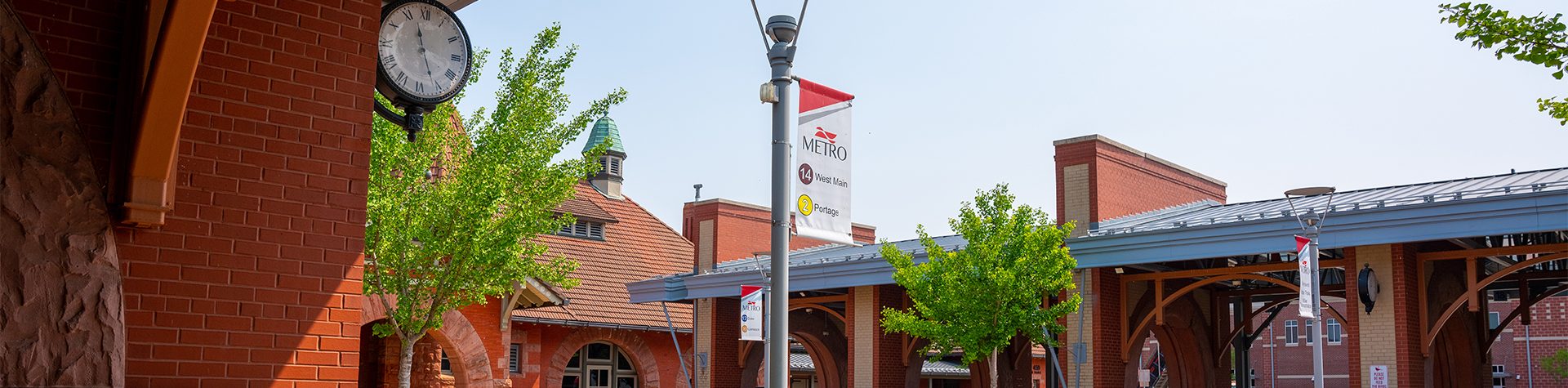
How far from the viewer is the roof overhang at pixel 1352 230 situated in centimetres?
1848

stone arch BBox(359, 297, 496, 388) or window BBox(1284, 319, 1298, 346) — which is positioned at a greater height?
window BBox(1284, 319, 1298, 346)

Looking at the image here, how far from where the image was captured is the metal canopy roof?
61.3 feet

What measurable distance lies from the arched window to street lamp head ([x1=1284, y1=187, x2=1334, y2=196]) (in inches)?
859

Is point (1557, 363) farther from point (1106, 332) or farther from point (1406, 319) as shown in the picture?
point (1406, 319)

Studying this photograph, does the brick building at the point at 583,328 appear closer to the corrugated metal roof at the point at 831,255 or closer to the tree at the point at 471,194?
the corrugated metal roof at the point at 831,255

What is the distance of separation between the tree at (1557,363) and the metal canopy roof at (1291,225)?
29.0 meters

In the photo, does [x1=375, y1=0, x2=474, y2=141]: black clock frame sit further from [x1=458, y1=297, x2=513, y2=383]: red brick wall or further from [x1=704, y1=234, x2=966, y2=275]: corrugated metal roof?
[x1=704, y1=234, x2=966, y2=275]: corrugated metal roof

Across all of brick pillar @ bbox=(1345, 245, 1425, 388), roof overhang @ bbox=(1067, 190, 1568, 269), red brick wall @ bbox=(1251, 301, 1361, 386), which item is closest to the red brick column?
roof overhang @ bbox=(1067, 190, 1568, 269)

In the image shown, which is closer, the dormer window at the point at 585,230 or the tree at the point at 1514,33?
the tree at the point at 1514,33

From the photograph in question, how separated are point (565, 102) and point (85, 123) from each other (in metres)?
14.7

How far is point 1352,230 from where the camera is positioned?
67.4ft

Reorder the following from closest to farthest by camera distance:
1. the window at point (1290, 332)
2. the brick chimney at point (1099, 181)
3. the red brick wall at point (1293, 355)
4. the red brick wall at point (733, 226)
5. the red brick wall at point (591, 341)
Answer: the brick chimney at point (1099, 181)
the red brick wall at point (591, 341)
the red brick wall at point (733, 226)
the red brick wall at point (1293, 355)
the window at point (1290, 332)

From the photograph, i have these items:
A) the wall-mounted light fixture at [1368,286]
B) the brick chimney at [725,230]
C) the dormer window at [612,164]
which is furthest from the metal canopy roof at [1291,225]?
the dormer window at [612,164]

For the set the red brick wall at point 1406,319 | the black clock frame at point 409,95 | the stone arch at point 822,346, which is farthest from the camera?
the stone arch at point 822,346
